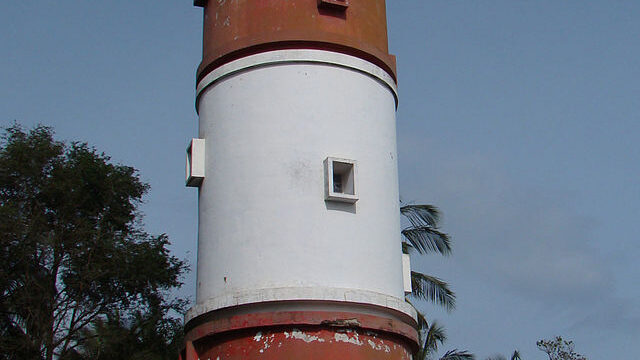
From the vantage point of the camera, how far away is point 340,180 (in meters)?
12.8

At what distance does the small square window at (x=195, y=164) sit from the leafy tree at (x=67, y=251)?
7125mm

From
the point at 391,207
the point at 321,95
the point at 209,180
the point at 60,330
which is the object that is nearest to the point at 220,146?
the point at 209,180

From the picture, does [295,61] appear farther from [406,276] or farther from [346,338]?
[346,338]

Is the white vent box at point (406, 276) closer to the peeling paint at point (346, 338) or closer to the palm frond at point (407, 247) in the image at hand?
the peeling paint at point (346, 338)

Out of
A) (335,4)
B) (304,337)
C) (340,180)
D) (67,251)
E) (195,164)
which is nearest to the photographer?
(304,337)

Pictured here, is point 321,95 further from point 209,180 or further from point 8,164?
point 8,164

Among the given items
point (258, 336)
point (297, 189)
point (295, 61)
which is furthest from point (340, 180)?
point (258, 336)

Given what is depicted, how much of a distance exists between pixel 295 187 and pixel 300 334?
194cm

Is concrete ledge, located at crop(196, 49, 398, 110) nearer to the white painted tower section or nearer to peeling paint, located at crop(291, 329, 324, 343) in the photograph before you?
the white painted tower section

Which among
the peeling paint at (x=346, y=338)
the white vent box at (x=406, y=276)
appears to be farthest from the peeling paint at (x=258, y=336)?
the white vent box at (x=406, y=276)

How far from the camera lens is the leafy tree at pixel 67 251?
1934 cm

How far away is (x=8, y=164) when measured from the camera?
66.4 feet

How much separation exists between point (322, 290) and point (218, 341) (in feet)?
5.23

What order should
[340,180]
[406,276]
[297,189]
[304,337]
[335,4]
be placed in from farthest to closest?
[406,276] < [335,4] < [340,180] < [297,189] < [304,337]
